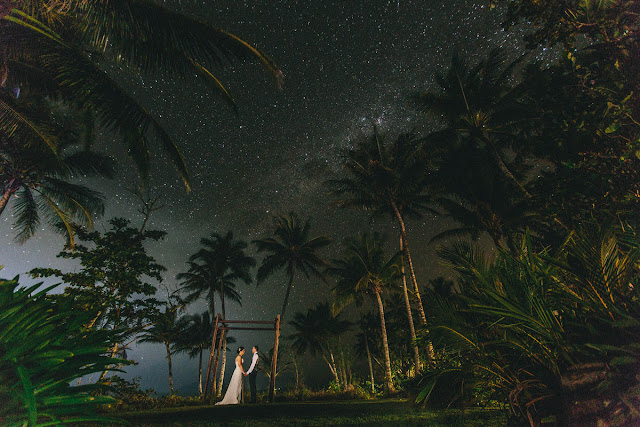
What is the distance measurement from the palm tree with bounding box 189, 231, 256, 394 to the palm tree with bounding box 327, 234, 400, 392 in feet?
30.8

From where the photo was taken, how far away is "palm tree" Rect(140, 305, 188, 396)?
11.5 m

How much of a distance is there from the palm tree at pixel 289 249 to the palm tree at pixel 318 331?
15387 millimetres

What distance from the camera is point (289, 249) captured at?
2686 centimetres

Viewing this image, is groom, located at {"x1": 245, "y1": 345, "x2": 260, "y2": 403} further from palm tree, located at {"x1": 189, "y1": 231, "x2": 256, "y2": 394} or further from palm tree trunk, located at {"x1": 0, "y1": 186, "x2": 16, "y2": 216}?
palm tree, located at {"x1": 189, "y1": 231, "x2": 256, "y2": 394}

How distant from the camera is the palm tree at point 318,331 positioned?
40.6 m

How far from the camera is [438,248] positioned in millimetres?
3420

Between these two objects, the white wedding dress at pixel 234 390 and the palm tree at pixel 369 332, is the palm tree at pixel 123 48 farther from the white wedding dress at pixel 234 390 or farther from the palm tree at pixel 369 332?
the palm tree at pixel 369 332

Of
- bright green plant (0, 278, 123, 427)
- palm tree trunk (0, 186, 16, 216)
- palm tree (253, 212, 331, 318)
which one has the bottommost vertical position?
bright green plant (0, 278, 123, 427)

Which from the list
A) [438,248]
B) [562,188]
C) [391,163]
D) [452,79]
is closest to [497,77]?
[452,79]

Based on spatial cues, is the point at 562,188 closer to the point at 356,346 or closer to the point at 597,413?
the point at 597,413

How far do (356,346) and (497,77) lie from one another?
1576 inches

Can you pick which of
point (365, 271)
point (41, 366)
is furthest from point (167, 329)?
point (41, 366)

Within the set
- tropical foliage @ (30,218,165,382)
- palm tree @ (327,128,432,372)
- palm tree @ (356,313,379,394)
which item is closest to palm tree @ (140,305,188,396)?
tropical foliage @ (30,218,165,382)

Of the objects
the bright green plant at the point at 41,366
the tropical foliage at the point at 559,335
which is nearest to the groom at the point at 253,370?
the tropical foliage at the point at 559,335
